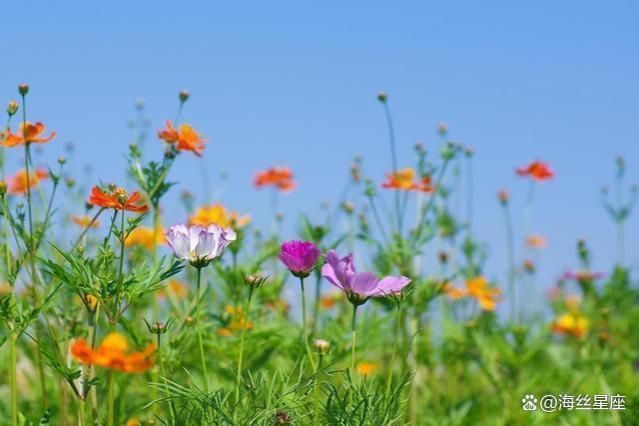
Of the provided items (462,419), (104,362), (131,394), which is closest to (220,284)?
(131,394)

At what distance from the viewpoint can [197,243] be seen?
1.48m

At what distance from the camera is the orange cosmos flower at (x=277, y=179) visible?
159 inches

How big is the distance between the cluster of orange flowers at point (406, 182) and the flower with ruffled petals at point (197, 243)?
1351 mm

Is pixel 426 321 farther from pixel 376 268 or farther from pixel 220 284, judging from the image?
pixel 220 284

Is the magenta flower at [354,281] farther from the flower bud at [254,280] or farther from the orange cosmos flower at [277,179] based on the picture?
the orange cosmos flower at [277,179]

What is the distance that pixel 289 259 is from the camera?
1463 millimetres

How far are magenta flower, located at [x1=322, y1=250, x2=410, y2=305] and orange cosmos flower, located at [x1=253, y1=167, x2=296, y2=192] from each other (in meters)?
2.60

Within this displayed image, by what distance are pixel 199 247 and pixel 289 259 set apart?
16 centimetres

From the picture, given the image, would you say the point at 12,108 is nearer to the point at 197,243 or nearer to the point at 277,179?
the point at 197,243

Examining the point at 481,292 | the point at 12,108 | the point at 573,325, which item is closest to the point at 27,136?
the point at 12,108

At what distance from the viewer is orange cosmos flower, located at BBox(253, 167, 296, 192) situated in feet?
13.3

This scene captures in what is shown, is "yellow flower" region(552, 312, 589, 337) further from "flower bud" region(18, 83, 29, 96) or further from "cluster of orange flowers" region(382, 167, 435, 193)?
"flower bud" region(18, 83, 29, 96)

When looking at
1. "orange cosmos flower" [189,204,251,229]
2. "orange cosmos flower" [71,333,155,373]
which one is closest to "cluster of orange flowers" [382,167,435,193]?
"orange cosmos flower" [189,204,251,229]

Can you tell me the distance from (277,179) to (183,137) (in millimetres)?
2043
